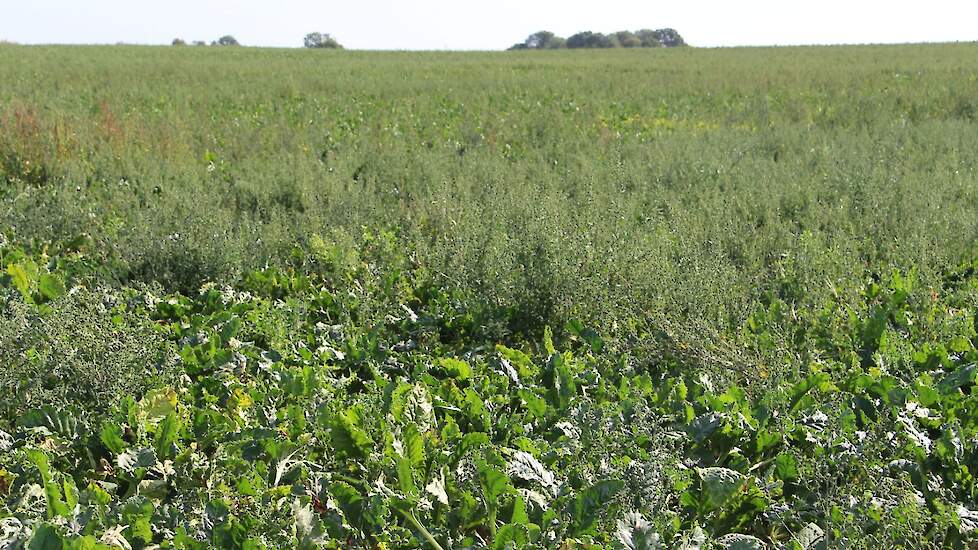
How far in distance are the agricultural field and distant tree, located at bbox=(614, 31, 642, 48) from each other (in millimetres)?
83403

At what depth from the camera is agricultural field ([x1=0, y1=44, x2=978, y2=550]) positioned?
9.49ft

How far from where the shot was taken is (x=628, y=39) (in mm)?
91188

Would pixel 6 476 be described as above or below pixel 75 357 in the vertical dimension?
below

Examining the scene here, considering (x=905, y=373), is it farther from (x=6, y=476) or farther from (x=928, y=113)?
(x=928, y=113)

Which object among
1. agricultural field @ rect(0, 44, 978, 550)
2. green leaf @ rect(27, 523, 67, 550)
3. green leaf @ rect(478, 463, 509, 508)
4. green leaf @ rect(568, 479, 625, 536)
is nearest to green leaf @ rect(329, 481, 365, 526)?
agricultural field @ rect(0, 44, 978, 550)

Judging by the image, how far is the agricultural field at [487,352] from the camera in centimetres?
289

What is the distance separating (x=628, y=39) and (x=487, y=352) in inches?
3611

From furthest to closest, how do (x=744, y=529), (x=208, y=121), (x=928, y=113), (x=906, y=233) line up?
1. (x=928, y=113)
2. (x=208, y=121)
3. (x=906, y=233)
4. (x=744, y=529)

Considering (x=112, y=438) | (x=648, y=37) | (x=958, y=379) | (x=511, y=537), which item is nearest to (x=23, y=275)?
(x=112, y=438)

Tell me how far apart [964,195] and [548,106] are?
9690 millimetres

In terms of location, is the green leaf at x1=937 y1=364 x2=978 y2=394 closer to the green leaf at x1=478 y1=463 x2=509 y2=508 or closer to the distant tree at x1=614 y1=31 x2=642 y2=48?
the green leaf at x1=478 y1=463 x2=509 y2=508

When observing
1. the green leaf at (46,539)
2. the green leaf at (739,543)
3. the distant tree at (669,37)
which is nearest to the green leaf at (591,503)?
the green leaf at (739,543)

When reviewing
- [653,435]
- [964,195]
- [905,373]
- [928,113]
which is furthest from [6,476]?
[928,113]

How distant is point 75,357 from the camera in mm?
3791
